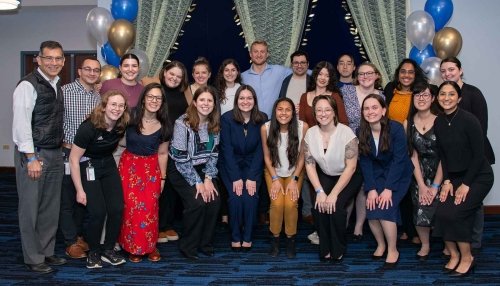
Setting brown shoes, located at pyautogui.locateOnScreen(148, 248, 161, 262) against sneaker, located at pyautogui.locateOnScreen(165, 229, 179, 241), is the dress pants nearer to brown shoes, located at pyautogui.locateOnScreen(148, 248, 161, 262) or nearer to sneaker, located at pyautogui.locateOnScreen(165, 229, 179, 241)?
brown shoes, located at pyautogui.locateOnScreen(148, 248, 161, 262)

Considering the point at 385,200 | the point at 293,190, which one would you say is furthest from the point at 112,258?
the point at 385,200

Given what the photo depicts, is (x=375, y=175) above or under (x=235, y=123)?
under

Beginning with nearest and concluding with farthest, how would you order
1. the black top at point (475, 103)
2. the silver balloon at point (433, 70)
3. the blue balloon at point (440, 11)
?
the black top at point (475, 103), the silver balloon at point (433, 70), the blue balloon at point (440, 11)

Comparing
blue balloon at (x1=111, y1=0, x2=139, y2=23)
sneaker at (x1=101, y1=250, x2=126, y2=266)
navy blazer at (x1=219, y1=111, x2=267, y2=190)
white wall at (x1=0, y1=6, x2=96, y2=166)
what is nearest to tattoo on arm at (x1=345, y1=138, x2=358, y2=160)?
navy blazer at (x1=219, y1=111, x2=267, y2=190)

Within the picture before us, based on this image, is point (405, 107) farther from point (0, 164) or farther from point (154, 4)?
point (0, 164)

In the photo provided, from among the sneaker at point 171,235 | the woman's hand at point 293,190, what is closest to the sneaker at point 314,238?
the woman's hand at point 293,190

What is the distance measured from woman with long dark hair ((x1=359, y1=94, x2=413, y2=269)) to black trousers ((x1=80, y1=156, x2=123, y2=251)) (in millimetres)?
1794

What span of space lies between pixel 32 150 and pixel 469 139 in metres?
2.91

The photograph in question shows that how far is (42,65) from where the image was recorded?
12.4ft

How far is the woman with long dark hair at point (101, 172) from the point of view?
3.84 metres

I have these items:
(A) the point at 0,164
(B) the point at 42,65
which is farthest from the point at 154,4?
(A) the point at 0,164

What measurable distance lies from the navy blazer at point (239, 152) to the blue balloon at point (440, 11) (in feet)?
7.00

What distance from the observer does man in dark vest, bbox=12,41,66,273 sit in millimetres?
3695

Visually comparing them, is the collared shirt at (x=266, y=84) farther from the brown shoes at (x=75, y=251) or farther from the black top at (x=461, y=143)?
the brown shoes at (x=75, y=251)
